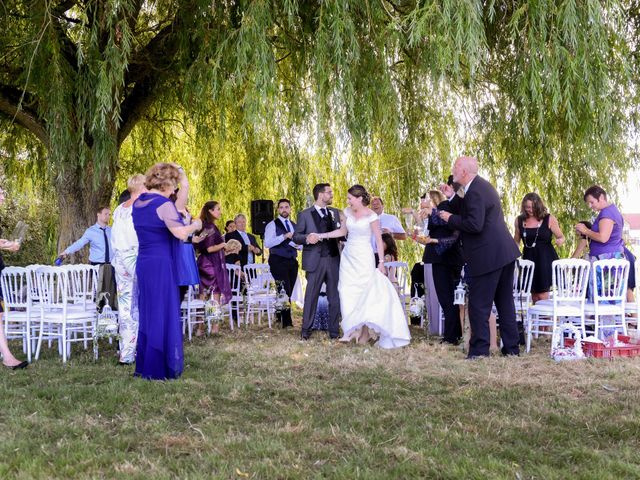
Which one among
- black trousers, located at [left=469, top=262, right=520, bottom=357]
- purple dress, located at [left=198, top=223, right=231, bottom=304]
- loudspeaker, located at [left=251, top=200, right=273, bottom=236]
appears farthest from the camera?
loudspeaker, located at [left=251, top=200, right=273, bottom=236]

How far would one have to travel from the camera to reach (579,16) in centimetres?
693

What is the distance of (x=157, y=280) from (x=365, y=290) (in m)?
2.63

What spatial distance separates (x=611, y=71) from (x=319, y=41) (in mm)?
2981

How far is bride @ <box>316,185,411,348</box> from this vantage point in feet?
25.8

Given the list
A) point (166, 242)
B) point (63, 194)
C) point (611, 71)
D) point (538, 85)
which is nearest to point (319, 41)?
point (538, 85)

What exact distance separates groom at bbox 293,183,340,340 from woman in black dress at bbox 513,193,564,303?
2.01 m

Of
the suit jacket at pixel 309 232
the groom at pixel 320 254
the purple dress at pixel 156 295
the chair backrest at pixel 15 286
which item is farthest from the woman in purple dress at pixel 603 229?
the chair backrest at pixel 15 286

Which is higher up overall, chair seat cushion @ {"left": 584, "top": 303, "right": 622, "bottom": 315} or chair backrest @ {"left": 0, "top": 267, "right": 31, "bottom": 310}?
chair backrest @ {"left": 0, "top": 267, "right": 31, "bottom": 310}

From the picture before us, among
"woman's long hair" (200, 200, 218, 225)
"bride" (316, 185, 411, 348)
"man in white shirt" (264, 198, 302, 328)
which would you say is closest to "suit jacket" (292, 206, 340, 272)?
"bride" (316, 185, 411, 348)

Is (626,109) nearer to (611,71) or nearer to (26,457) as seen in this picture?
(611,71)

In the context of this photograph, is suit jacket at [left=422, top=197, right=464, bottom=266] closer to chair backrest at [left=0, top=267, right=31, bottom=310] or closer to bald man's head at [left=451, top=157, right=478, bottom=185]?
bald man's head at [left=451, top=157, right=478, bottom=185]

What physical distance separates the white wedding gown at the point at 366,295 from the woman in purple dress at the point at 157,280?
2431 millimetres

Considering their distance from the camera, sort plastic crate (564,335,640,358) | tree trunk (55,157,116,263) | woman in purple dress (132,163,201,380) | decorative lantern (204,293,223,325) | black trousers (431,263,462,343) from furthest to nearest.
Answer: tree trunk (55,157,116,263), decorative lantern (204,293,223,325), black trousers (431,263,462,343), plastic crate (564,335,640,358), woman in purple dress (132,163,201,380)

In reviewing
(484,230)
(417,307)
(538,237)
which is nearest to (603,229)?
(538,237)
